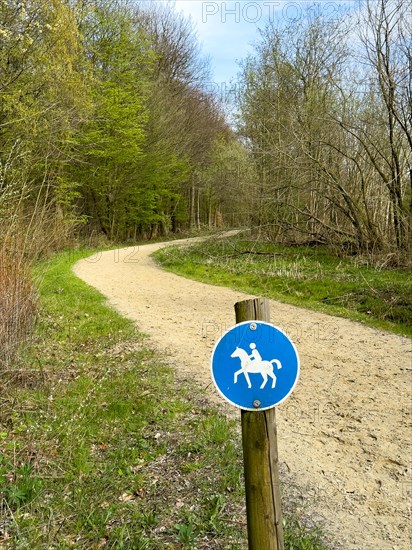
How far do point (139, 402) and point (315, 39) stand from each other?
649 inches

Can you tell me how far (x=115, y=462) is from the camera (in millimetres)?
3516

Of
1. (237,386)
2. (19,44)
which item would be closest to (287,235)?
(19,44)

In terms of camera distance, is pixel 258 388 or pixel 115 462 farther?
pixel 115 462

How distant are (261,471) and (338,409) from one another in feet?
9.77

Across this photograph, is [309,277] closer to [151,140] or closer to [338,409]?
[338,409]

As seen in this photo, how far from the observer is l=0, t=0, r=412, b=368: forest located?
941 cm

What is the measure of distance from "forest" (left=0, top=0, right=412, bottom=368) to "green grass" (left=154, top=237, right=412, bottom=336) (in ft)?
3.70

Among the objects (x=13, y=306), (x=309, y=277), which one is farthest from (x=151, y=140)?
(x=13, y=306)

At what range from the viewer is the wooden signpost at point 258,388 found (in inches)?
70.7

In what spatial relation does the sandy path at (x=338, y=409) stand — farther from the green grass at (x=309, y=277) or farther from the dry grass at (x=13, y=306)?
the dry grass at (x=13, y=306)

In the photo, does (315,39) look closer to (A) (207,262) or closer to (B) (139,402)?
(A) (207,262)

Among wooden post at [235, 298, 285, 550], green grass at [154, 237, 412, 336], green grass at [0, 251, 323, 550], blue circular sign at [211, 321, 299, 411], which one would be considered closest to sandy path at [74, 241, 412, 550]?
green grass at [0, 251, 323, 550]

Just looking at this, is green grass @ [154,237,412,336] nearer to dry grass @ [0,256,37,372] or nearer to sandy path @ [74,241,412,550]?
sandy path @ [74,241,412,550]

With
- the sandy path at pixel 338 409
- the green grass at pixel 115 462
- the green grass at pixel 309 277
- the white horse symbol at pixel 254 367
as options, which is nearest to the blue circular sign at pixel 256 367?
the white horse symbol at pixel 254 367
